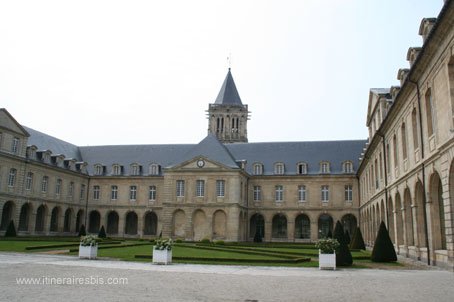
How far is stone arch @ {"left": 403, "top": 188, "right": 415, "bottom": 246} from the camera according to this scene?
2106 centimetres

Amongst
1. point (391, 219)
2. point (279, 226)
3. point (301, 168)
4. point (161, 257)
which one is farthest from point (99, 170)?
point (161, 257)

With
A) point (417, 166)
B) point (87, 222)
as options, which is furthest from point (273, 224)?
point (417, 166)

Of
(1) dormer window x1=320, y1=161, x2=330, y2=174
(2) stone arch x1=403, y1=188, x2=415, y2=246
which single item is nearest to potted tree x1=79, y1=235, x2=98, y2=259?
(2) stone arch x1=403, y1=188, x2=415, y2=246

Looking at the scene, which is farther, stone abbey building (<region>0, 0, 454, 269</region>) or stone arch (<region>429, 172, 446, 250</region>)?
stone abbey building (<region>0, 0, 454, 269</region>)

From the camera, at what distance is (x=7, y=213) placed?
1592 inches

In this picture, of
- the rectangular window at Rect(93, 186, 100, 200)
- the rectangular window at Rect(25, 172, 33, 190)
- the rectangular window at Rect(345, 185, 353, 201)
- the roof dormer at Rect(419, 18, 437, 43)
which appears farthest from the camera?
the rectangular window at Rect(93, 186, 100, 200)

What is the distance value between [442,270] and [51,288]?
12.5 meters

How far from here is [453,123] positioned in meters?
13.9

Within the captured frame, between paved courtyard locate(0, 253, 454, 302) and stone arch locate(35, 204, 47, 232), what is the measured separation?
3118 centimetres

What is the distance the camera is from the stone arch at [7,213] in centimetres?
3904

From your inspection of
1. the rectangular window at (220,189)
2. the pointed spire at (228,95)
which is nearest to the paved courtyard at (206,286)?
the rectangular window at (220,189)

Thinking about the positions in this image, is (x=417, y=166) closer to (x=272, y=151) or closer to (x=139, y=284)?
(x=139, y=284)

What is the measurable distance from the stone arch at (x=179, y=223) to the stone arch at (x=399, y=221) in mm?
22885

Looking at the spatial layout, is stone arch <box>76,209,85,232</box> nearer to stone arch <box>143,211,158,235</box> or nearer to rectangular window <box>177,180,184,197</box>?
stone arch <box>143,211,158,235</box>
